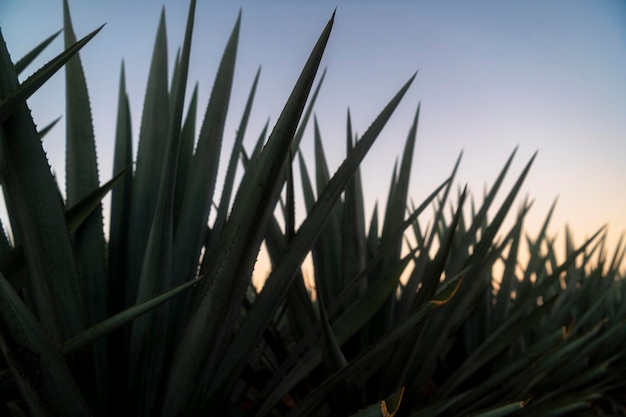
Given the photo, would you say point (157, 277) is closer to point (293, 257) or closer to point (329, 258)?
point (293, 257)

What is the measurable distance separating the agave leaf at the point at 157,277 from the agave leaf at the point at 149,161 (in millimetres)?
59

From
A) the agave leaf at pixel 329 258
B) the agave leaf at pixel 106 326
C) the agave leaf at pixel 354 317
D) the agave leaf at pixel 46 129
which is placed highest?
the agave leaf at pixel 46 129

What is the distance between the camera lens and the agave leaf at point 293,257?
0.55 m

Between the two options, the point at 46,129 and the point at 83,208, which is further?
the point at 46,129

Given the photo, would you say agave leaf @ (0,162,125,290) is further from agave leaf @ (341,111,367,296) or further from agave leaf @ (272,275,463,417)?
agave leaf @ (341,111,367,296)

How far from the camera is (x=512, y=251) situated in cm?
113

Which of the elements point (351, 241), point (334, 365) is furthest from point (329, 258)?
point (334, 365)

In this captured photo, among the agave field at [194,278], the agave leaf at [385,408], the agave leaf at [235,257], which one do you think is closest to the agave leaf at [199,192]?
the agave field at [194,278]

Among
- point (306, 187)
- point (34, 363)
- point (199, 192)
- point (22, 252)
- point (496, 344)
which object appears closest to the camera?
point (34, 363)

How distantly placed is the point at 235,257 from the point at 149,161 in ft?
0.88

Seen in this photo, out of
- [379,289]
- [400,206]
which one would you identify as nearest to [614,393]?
[400,206]

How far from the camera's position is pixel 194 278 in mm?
634

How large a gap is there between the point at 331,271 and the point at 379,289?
32 cm

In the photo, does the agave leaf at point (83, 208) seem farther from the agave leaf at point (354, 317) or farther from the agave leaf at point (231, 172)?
the agave leaf at point (354, 317)
